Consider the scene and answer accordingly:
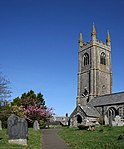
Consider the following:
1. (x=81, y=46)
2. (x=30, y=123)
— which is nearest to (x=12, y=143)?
(x=30, y=123)

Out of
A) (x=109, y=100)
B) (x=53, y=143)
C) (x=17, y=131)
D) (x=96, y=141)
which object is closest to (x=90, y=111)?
(x=109, y=100)

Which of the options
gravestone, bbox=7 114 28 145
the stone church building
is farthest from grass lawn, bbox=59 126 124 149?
the stone church building

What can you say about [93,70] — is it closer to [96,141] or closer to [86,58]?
[86,58]

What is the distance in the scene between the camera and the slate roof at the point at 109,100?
45.3 m

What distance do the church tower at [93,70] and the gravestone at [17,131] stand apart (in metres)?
41.5

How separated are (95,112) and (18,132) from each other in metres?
34.8

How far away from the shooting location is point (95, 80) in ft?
183

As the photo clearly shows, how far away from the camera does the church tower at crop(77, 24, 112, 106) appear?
5615cm

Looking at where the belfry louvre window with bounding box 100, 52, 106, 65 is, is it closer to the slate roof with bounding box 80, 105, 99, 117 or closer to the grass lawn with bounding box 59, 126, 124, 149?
the slate roof with bounding box 80, 105, 99, 117

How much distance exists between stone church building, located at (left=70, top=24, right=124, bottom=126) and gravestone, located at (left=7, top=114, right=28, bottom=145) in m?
32.0

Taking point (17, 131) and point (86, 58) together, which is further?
point (86, 58)

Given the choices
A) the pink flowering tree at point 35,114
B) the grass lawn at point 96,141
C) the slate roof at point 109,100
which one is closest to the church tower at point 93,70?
the slate roof at point 109,100

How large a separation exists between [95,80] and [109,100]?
9202mm

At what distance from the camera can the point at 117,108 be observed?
145 ft
